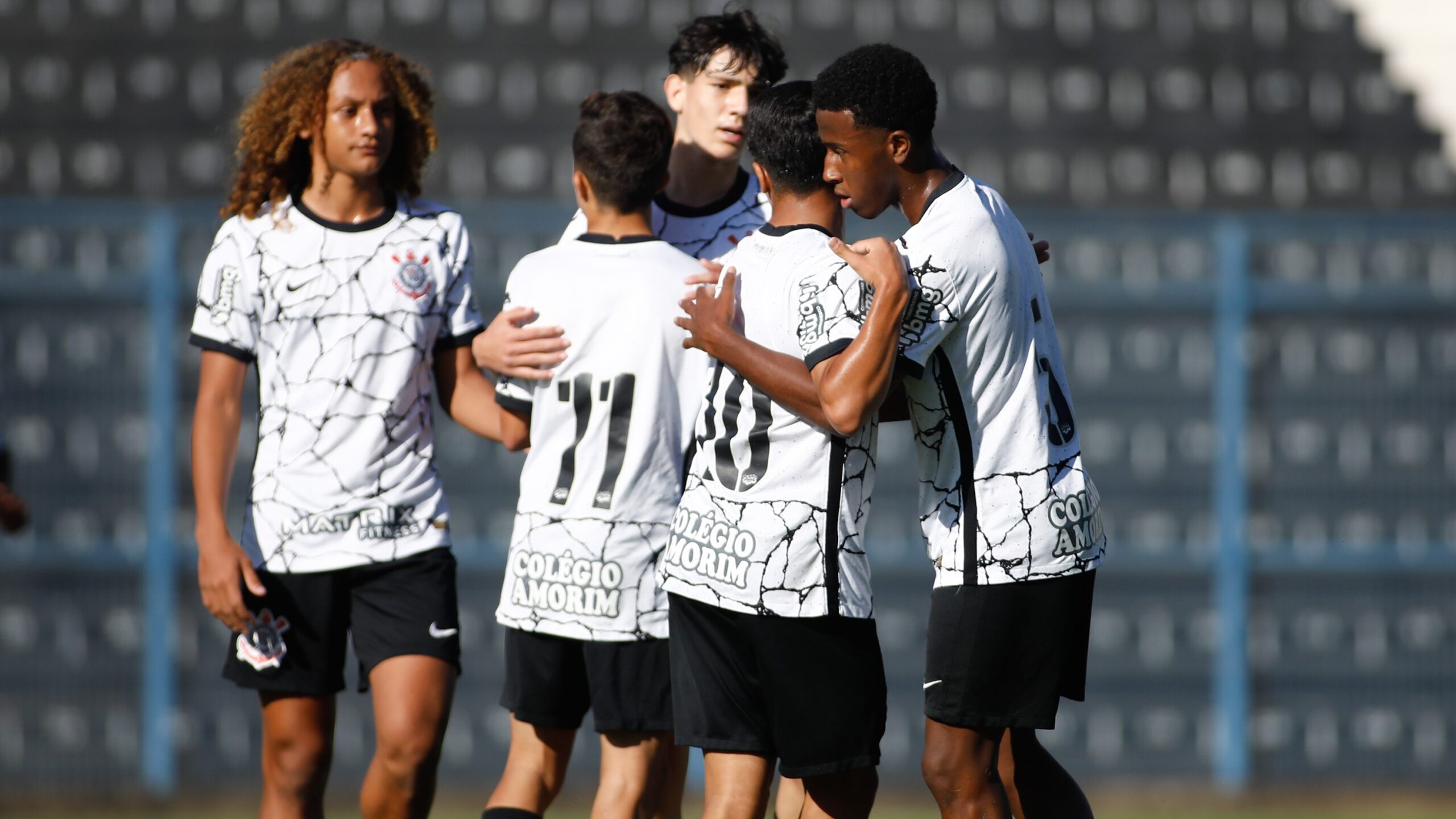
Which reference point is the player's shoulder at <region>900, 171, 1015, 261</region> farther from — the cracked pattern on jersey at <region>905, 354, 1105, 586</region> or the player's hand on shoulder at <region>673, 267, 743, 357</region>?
the player's hand on shoulder at <region>673, 267, 743, 357</region>

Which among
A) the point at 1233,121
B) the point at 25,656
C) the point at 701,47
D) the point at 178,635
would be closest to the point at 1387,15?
the point at 1233,121

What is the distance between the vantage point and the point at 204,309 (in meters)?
4.35

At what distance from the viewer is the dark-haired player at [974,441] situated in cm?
345

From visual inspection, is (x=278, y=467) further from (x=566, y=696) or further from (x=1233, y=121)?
(x=1233, y=121)

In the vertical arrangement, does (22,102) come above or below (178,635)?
above

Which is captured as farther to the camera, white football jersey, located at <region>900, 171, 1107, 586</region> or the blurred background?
the blurred background

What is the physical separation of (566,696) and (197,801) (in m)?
3.88

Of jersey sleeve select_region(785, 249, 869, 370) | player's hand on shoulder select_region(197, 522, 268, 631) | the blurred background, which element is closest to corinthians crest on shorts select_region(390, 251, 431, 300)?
player's hand on shoulder select_region(197, 522, 268, 631)

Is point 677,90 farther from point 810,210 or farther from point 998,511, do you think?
point 998,511

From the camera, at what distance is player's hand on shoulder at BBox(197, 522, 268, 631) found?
4211 millimetres

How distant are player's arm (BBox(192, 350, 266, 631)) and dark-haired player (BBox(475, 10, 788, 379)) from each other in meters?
0.98

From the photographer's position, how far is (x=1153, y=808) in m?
7.46

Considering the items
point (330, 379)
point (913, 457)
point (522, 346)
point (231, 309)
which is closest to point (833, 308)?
point (522, 346)

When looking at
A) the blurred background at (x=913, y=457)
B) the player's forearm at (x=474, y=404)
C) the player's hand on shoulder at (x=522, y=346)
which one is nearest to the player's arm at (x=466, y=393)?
the player's forearm at (x=474, y=404)
